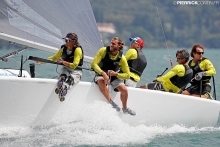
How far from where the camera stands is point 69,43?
7.03 m

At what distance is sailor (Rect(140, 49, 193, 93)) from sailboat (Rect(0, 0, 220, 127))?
0.19 meters

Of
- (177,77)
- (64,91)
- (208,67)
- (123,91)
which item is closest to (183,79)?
(177,77)

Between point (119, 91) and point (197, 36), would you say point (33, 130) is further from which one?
point (197, 36)

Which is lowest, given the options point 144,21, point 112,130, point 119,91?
point 112,130

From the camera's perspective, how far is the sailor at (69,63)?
7.01m

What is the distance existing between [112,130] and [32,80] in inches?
43.3

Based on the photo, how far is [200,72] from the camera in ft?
26.2

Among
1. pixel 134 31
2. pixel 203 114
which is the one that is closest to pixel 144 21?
pixel 134 31

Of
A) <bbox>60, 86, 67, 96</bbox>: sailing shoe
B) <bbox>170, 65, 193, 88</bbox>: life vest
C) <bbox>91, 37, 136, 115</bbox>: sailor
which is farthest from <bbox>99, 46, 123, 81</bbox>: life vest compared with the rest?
<bbox>170, 65, 193, 88</bbox>: life vest

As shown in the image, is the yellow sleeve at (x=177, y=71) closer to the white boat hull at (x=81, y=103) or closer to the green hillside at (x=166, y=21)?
the white boat hull at (x=81, y=103)

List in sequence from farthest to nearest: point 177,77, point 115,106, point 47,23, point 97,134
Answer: point 47,23 → point 177,77 → point 115,106 → point 97,134

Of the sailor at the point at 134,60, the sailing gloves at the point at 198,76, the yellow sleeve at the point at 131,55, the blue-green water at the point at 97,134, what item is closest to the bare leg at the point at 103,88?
the blue-green water at the point at 97,134

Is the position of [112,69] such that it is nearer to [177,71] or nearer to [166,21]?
[177,71]

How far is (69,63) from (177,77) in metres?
1.49
